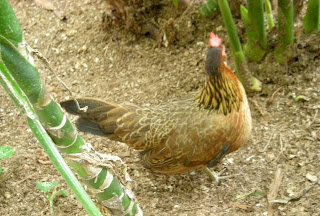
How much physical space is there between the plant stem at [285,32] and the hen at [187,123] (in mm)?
610

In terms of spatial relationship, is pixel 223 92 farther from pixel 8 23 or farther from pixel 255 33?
pixel 8 23

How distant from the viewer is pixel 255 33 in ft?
10.8

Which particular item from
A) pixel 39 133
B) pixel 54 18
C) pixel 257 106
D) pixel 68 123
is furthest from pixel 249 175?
pixel 54 18

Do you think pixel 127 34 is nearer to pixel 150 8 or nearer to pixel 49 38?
pixel 150 8

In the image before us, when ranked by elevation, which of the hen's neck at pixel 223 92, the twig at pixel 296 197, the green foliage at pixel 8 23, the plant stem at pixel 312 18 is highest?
the green foliage at pixel 8 23

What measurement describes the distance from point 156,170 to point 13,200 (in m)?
0.93

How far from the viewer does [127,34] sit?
3955 millimetres

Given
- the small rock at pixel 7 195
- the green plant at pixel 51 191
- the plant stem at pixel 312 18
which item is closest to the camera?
the green plant at pixel 51 191

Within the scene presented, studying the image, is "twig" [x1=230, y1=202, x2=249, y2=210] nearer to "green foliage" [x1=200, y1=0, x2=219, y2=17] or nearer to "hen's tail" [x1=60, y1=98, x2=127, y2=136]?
"hen's tail" [x1=60, y1=98, x2=127, y2=136]

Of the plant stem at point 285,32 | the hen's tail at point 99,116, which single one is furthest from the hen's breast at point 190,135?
the plant stem at point 285,32

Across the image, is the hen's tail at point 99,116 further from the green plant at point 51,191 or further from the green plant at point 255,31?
the green plant at point 255,31

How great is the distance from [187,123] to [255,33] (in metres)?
0.96

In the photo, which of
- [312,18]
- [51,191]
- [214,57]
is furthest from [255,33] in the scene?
[51,191]

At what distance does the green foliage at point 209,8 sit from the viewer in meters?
3.61
